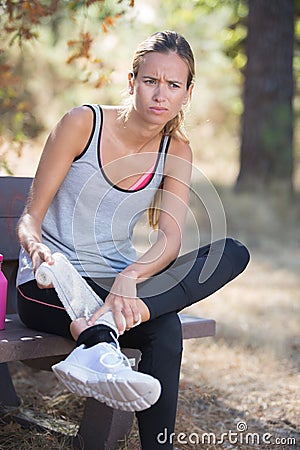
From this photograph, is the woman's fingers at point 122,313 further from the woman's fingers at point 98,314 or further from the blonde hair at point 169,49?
the blonde hair at point 169,49

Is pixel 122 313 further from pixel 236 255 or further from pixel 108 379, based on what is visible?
pixel 236 255

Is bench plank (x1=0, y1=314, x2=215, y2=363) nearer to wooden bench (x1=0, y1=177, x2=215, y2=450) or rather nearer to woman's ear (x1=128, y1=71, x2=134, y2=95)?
wooden bench (x1=0, y1=177, x2=215, y2=450)

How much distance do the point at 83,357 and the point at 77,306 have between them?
0.67 feet

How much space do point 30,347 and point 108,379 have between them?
0.38 metres

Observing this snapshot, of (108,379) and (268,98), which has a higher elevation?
(268,98)

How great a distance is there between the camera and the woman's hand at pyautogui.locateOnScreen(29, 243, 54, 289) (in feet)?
7.15

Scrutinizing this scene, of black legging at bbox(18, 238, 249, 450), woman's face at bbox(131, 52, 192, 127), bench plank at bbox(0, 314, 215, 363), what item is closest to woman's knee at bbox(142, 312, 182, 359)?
black legging at bbox(18, 238, 249, 450)

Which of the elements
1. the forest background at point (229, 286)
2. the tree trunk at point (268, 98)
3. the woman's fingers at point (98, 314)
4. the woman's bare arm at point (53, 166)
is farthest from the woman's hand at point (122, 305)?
the tree trunk at point (268, 98)

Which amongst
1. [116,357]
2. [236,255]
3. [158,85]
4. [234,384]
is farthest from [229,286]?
[116,357]

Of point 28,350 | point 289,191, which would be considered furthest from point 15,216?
point 289,191

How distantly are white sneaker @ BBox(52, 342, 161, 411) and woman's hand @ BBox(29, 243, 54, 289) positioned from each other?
0.26m

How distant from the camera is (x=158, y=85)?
7.98ft

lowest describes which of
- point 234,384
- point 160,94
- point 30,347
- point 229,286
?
point 229,286

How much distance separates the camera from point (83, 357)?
203 centimetres
